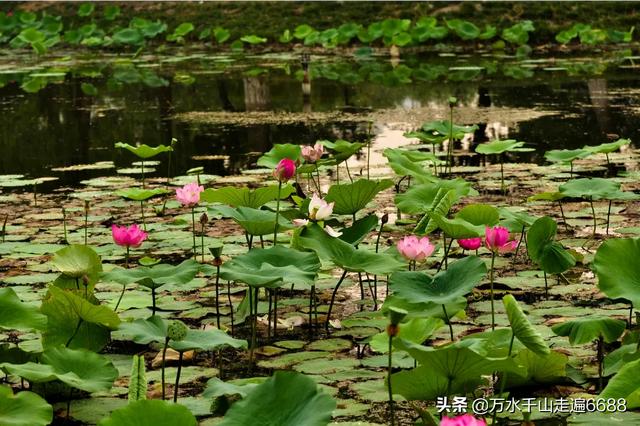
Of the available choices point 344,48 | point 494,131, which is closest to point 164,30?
point 344,48

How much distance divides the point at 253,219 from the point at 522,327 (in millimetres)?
1028

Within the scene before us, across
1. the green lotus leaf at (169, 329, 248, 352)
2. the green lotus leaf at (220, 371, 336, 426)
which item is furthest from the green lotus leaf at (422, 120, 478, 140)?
the green lotus leaf at (220, 371, 336, 426)

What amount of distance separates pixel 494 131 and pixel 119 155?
2337 mm

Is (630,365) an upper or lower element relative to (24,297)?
upper

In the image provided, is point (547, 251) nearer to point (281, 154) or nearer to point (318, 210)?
point (318, 210)

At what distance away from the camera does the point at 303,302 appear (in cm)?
282

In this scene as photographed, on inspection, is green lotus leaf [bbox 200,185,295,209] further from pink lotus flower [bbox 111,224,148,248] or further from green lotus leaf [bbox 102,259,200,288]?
green lotus leaf [bbox 102,259,200,288]

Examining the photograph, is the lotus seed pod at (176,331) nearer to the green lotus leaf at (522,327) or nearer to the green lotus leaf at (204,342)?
the green lotus leaf at (204,342)

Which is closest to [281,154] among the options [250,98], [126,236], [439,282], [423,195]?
[423,195]

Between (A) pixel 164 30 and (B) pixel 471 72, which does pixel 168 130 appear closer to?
(B) pixel 471 72

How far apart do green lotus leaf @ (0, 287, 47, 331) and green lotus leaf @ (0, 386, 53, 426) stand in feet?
1.27

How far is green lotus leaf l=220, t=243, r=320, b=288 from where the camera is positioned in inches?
80.6

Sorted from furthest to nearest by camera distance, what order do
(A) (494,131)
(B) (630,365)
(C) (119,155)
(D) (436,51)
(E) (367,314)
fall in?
(D) (436,51) < (A) (494,131) < (C) (119,155) < (E) (367,314) < (B) (630,365)

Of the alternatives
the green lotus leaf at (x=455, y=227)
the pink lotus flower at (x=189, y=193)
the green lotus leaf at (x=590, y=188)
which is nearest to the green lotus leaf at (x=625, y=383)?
the green lotus leaf at (x=455, y=227)
